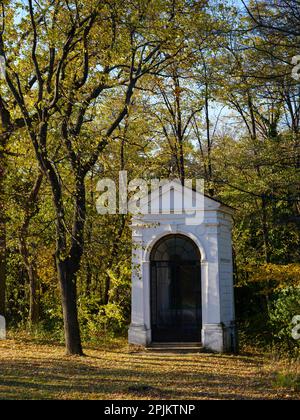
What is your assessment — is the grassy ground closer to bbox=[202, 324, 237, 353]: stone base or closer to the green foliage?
bbox=[202, 324, 237, 353]: stone base

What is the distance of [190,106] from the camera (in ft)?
64.3

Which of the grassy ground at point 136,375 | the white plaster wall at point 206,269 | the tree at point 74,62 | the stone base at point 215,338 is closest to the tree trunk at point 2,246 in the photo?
the tree at point 74,62

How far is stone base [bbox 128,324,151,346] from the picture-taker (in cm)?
1427

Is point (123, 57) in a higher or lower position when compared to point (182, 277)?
higher

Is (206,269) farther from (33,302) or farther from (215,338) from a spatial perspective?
(33,302)

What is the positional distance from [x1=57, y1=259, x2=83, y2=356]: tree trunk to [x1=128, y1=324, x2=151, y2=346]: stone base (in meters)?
2.33

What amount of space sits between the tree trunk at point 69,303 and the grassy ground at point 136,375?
338mm

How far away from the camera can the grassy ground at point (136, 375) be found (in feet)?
26.2

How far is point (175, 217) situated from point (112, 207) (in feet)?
7.95

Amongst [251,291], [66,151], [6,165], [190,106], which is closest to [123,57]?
[66,151]

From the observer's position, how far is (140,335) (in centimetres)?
1430

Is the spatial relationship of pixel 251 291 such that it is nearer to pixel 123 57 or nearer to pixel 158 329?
pixel 158 329

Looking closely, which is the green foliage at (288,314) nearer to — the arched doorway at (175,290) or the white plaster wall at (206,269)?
the white plaster wall at (206,269)
